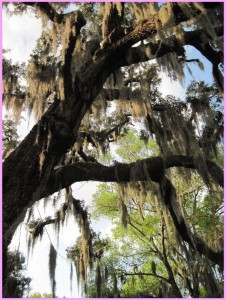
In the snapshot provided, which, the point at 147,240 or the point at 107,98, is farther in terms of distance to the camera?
the point at 147,240

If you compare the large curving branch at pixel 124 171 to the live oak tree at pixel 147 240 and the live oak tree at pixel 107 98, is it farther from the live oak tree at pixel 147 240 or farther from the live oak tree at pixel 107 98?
the live oak tree at pixel 147 240

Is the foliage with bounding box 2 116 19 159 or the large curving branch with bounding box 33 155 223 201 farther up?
the foliage with bounding box 2 116 19 159

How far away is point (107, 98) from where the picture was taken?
791 cm

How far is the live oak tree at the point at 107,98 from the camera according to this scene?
539 cm

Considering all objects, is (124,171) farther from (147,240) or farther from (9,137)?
(147,240)

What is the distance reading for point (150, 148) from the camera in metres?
18.2

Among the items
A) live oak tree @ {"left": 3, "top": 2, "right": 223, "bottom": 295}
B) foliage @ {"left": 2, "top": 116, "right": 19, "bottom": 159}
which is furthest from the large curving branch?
foliage @ {"left": 2, "top": 116, "right": 19, "bottom": 159}

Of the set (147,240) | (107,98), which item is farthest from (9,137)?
(147,240)

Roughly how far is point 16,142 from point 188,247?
524 centimetres

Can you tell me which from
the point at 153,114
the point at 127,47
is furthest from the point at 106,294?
the point at 127,47

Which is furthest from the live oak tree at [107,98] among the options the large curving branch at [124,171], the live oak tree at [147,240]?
the live oak tree at [147,240]

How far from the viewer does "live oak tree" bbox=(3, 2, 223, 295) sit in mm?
5395

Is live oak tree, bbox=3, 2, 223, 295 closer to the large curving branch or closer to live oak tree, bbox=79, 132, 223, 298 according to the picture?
the large curving branch

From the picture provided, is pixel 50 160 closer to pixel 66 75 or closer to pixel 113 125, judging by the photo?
pixel 66 75
